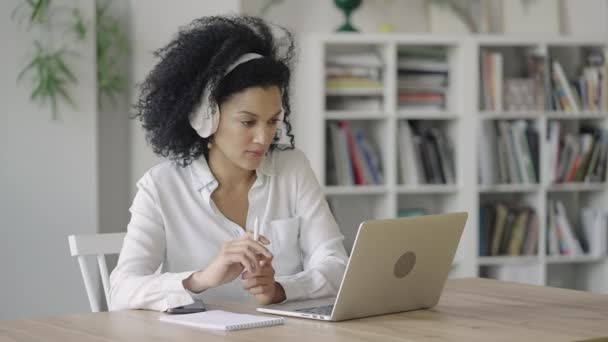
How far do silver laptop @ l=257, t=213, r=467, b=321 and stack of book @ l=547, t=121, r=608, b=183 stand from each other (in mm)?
2807

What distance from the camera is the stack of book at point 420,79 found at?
14.9ft

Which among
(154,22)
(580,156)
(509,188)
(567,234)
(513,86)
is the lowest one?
(567,234)

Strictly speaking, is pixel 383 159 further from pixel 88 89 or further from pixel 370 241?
pixel 370 241

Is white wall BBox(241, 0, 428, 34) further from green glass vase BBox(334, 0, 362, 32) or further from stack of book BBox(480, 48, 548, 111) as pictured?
stack of book BBox(480, 48, 548, 111)

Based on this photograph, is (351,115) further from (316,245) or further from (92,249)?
(92,249)

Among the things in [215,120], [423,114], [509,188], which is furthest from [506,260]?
[215,120]

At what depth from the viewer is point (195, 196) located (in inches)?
93.8

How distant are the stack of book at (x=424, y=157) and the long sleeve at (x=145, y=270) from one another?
2.33 meters

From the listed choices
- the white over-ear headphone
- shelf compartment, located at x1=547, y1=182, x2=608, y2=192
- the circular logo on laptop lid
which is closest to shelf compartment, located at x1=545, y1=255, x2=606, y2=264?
shelf compartment, located at x1=547, y1=182, x2=608, y2=192

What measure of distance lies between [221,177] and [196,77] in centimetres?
27

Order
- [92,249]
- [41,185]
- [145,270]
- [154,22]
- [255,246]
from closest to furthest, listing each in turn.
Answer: [255,246], [145,270], [92,249], [41,185], [154,22]

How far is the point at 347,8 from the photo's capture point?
4.46 metres

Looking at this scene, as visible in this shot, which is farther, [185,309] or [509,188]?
[509,188]

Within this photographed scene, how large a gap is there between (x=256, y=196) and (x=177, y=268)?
28cm
